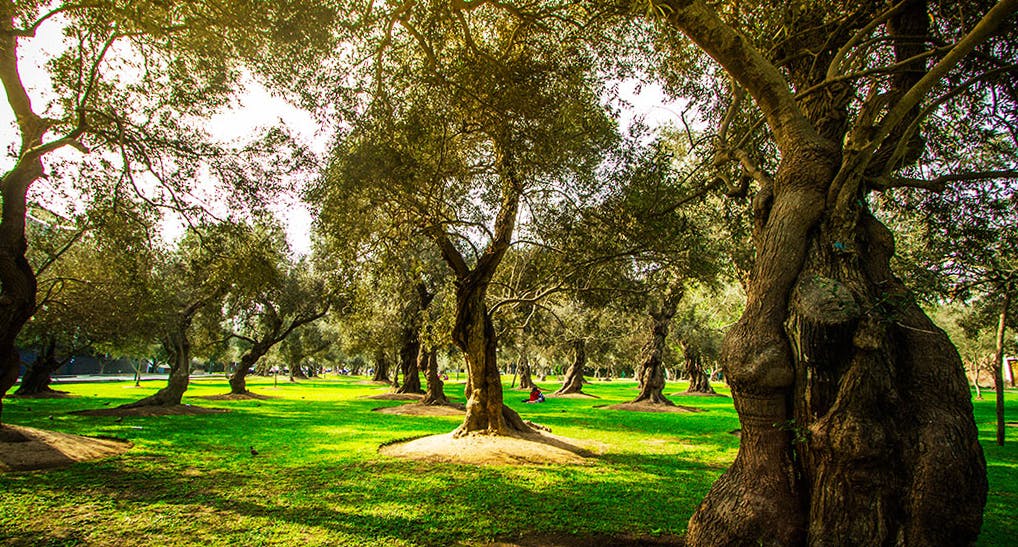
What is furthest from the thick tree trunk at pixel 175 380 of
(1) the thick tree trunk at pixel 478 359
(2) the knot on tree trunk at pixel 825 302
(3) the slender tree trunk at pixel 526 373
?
(3) the slender tree trunk at pixel 526 373

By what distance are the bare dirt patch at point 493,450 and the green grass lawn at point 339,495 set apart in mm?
502

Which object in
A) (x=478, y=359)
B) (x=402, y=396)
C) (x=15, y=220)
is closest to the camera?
(x=15, y=220)

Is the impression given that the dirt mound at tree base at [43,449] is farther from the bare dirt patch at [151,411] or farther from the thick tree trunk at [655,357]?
the thick tree trunk at [655,357]

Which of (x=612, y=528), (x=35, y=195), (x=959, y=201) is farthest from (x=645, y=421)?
(x=35, y=195)

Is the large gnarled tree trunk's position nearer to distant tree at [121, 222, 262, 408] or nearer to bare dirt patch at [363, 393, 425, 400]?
distant tree at [121, 222, 262, 408]

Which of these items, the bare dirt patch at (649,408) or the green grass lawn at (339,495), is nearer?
the green grass lawn at (339,495)

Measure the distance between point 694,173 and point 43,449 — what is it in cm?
1347

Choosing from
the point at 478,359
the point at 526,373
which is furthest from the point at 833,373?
the point at 526,373

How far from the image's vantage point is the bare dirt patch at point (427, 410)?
21.0 metres

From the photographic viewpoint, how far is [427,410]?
71.5ft

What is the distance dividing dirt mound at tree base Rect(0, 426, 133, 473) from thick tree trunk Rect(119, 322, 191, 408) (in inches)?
363

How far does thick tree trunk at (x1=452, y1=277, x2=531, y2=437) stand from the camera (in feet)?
37.9

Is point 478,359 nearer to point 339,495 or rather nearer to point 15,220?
point 339,495

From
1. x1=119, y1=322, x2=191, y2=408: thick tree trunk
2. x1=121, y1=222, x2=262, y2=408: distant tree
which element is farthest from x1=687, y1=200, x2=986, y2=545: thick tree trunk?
x1=119, y1=322, x2=191, y2=408: thick tree trunk
